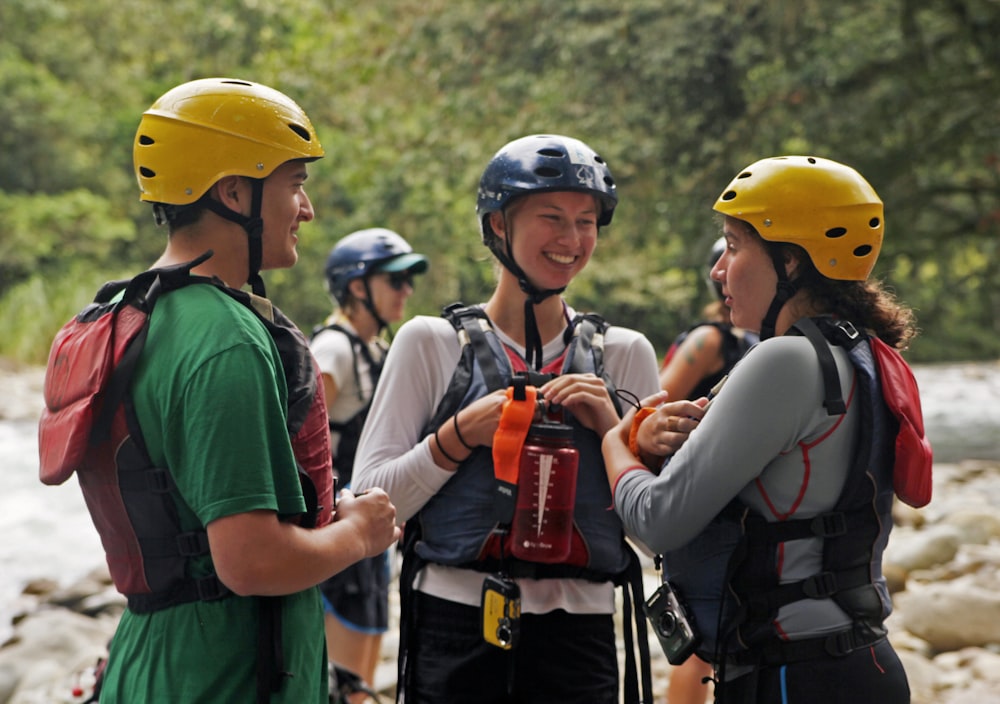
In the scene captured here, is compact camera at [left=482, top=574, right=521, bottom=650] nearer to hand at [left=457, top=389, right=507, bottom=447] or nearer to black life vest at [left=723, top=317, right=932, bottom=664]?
hand at [left=457, top=389, right=507, bottom=447]

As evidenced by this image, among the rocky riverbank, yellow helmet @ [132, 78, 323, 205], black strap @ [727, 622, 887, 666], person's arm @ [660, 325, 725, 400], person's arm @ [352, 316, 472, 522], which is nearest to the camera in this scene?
yellow helmet @ [132, 78, 323, 205]

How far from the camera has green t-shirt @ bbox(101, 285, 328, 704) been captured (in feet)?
6.73

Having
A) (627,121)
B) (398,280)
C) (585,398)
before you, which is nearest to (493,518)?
(585,398)

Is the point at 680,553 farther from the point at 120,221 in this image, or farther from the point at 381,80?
the point at 120,221

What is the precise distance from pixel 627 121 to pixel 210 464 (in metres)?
13.7

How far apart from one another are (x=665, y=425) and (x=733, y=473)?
0.26 m

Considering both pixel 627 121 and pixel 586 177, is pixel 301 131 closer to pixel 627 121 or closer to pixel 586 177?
pixel 586 177

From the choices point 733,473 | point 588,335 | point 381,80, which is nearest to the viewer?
point 733,473

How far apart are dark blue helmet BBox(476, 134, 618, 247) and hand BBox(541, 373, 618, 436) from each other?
595mm

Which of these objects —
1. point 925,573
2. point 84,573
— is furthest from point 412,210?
point 925,573

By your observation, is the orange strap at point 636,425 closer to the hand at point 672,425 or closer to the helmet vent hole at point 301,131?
the hand at point 672,425

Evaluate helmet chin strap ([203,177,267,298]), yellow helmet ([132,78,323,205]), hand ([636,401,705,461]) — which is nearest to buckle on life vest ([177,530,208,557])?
helmet chin strap ([203,177,267,298])

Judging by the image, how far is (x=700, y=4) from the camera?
1420 centimetres

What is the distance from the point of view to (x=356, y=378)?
208 inches
